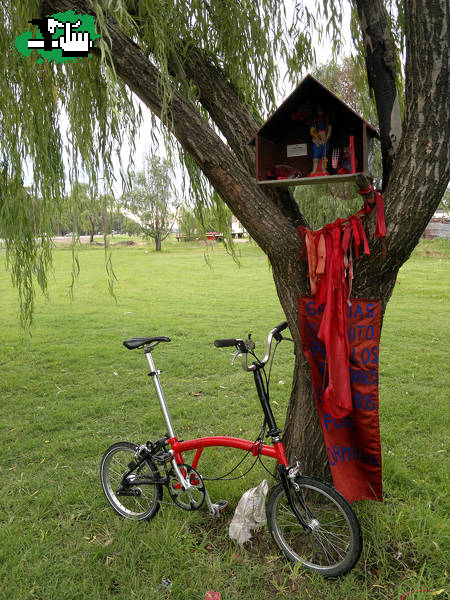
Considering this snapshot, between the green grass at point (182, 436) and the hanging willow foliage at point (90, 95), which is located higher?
the hanging willow foliage at point (90, 95)

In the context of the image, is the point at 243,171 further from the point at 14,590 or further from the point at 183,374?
the point at 183,374

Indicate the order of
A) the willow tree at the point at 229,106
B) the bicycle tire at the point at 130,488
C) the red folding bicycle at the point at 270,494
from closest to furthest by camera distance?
1. the willow tree at the point at 229,106
2. the red folding bicycle at the point at 270,494
3. the bicycle tire at the point at 130,488

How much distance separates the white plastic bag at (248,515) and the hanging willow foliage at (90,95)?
1836 mm

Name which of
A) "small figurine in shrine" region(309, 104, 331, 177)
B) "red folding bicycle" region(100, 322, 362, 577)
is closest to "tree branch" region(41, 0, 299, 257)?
"small figurine in shrine" region(309, 104, 331, 177)

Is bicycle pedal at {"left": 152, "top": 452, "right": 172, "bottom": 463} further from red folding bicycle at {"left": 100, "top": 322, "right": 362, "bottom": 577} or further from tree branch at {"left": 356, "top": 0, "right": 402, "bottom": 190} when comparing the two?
tree branch at {"left": 356, "top": 0, "right": 402, "bottom": 190}

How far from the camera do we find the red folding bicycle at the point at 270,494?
2.25 m

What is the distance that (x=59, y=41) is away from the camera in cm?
254

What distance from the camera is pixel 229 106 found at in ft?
9.06

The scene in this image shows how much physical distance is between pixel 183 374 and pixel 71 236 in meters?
2.91

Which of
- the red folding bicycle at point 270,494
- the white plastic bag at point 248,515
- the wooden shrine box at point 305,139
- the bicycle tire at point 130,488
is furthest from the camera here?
the bicycle tire at point 130,488

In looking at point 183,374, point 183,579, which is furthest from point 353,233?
point 183,374

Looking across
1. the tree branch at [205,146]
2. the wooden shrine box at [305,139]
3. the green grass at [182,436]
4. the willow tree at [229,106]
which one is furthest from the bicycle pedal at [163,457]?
the wooden shrine box at [305,139]

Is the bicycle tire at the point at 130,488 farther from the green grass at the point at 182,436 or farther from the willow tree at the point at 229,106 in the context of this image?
the willow tree at the point at 229,106

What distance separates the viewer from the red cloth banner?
2.43m
